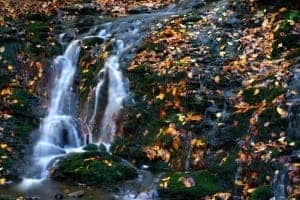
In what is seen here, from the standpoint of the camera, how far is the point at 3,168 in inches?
351

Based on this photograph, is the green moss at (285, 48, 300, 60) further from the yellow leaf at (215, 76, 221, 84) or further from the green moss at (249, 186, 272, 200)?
the green moss at (249, 186, 272, 200)

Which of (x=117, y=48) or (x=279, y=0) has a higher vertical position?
(x=279, y=0)

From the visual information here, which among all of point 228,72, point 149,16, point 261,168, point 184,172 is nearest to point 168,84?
point 228,72

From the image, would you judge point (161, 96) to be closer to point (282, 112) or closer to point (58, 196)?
point (282, 112)

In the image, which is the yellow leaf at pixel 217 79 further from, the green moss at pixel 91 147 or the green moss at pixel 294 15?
the green moss at pixel 91 147

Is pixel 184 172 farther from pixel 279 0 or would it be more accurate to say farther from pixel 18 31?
pixel 18 31

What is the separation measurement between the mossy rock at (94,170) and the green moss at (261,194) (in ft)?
7.35

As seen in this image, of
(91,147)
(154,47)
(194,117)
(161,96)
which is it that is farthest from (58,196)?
(154,47)

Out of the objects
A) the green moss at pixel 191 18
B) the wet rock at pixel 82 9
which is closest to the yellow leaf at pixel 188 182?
the green moss at pixel 191 18

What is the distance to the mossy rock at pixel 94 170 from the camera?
27.7 ft

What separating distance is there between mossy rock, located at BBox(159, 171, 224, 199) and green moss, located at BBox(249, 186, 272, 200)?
0.70 meters

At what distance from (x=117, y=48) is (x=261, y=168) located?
5.18 m

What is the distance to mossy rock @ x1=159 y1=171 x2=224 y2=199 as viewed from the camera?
7.71 meters

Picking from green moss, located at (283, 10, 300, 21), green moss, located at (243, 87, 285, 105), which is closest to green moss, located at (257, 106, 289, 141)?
green moss, located at (243, 87, 285, 105)
